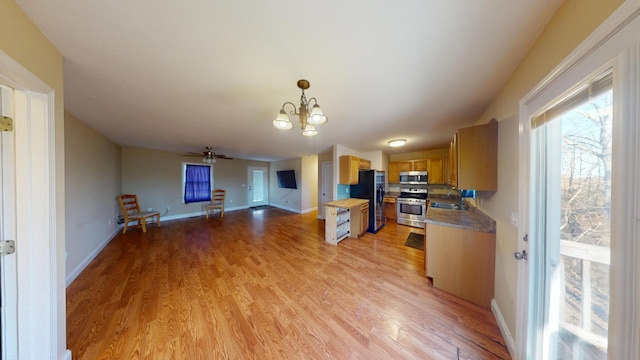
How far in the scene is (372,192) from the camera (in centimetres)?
421

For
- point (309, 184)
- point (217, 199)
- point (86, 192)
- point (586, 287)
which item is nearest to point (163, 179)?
point (217, 199)

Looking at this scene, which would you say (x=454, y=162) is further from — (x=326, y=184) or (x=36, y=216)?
(x=36, y=216)

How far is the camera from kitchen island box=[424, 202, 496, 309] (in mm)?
1853

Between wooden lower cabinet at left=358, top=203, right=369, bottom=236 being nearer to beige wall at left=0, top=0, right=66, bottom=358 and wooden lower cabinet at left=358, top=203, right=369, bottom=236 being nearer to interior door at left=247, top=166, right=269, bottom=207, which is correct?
beige wall at left=0, top=0, right=66, bottom=358

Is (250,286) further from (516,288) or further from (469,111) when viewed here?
(469,111)

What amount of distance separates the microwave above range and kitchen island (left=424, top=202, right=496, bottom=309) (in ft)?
8.38

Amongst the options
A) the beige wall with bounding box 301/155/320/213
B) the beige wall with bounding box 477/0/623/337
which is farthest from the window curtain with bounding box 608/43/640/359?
the beige wall with bounding box 301/155/320/213

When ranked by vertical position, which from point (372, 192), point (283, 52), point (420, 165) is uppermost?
point (283, 52)

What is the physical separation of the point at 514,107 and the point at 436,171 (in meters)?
3.51

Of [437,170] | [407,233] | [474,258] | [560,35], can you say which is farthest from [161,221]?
[437,170]

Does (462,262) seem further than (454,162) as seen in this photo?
No

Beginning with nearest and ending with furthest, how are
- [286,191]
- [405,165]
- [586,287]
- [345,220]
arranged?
[586,287]
[345,220]
[405,165]
[286,191]

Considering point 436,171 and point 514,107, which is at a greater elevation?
point 514,107

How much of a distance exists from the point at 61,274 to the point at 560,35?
357 centimetres
